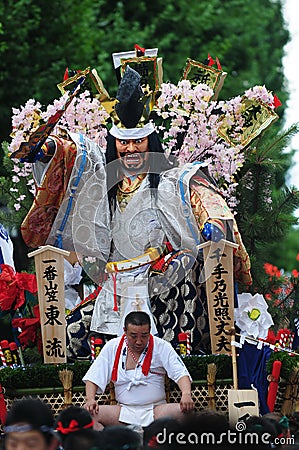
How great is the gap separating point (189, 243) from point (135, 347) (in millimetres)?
1370

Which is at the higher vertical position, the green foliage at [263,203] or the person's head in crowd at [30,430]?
the green foliage at [263,203]

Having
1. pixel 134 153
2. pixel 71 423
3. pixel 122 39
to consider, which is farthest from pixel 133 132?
pixel 122 39

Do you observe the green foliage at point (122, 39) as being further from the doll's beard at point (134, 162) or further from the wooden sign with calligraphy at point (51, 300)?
the wooden sign with calligraphy at point (51, 300)

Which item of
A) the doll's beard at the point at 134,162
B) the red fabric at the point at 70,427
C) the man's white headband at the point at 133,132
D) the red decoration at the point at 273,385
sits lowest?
the red fabric at the point at 70,427

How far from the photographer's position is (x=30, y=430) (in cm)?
477

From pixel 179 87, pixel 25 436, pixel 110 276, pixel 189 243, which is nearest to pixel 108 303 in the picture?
pixel 110 276

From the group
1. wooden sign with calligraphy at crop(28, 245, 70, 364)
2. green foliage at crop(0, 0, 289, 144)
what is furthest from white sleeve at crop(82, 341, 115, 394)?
green foliage at crop(0, 0, 289, 144)

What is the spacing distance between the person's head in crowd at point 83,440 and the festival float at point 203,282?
Result: 2.13 meters

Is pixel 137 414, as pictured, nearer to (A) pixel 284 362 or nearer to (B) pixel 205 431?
(A) pixel 284 362

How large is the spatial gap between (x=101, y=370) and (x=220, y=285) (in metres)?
1.23

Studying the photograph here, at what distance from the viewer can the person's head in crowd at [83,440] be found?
4.85 meters

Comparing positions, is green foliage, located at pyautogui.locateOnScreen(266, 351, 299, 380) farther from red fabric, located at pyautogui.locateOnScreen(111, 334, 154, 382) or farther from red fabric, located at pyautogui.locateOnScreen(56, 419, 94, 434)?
red fabric, located at pyautogui.locateOnScreen(56, 419, 94, 434)

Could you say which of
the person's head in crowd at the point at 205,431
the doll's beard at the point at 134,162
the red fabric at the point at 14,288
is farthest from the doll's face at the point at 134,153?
the person's head in crowd at the point at 205,431

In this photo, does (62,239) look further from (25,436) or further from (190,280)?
(25,436)
